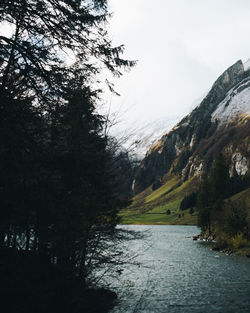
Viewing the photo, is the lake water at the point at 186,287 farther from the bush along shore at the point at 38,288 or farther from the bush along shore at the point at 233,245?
the bush along shore at the point at 233,245

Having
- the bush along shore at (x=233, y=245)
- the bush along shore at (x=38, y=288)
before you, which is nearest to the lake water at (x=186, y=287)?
the bush along shore at (x=38, y=288)

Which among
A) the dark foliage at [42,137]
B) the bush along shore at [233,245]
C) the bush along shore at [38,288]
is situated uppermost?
the dark foliage at [42,137]

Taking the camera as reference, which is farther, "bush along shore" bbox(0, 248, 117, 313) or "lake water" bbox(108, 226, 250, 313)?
"lake water" bbox(108, 226, 250, 313)

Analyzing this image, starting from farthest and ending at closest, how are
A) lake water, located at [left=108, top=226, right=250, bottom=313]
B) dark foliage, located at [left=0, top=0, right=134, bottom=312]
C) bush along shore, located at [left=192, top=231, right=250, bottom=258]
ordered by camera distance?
bush along shore, located at [left=192, top=231, right=250, bottom=258] → lake water, located at [left=108, top=226, right=250, bottom=313] → dark foliage, located at [left=0, top=0, right=134, bottom=312]

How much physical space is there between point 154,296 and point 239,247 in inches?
1099

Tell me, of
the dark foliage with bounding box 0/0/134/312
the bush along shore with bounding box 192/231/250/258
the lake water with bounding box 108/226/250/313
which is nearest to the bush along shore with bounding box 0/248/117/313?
the dark foliage with bounding box 0/0/134/312

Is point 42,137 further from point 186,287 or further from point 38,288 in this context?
point 186,287

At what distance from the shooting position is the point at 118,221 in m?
14.5

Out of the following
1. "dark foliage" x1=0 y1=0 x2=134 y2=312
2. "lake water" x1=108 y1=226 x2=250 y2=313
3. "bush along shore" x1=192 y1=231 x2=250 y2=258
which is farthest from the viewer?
"bush along shore" x1=192 y1=231 x2=250 y2=258

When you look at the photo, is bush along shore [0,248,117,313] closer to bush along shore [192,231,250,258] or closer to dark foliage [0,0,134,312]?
dark foliage [0,0,134,312]

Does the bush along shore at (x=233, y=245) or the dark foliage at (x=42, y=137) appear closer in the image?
the dark foliage at (x=42, y=137)

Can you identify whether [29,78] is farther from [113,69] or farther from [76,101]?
[113,69]

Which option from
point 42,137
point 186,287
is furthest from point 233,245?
point 42,137

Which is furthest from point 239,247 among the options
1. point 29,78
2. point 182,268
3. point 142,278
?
point 29,78
